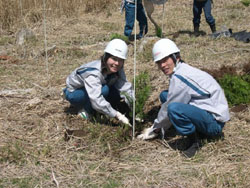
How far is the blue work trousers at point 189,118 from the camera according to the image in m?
2.88

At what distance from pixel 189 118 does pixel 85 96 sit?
123cm

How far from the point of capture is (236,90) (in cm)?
402

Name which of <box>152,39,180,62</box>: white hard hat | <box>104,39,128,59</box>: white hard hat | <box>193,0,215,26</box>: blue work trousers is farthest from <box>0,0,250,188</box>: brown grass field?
<box>152,39,180,62</box>: white hard hat

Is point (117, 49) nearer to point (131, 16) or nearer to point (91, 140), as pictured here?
point (91, 140)

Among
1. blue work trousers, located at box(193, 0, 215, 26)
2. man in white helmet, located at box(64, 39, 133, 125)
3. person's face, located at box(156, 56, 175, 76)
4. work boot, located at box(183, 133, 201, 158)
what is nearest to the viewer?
person's face, located at box(156, 56, 175, 76)

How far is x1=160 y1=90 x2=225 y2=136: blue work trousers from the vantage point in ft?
9.46

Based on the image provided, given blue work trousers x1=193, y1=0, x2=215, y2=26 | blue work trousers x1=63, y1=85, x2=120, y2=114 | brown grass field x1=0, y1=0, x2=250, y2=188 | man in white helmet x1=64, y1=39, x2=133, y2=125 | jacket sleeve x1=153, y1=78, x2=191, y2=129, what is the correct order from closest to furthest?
1. brown grass field x1=0, y1=0, x2=250, y2=188
2. jacket sleeve x1=153, y1=78, x2=191, y2=129
3. man in white helmet x1=64, y1=39, x2=133, y2=125
4. blue work trousers x1=63, y1=85, x2=120, y2=114
5. blue work trousers x1=193, y1=0, x2=215, y2=26

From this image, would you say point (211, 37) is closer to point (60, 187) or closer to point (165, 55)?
point (165, 55)

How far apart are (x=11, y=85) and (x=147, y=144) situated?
2.45 metres

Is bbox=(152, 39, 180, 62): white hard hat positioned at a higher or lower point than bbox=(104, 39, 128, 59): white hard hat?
higher

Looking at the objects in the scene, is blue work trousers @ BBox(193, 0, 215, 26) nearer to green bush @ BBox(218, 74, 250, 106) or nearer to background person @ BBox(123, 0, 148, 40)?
background person @ BBox(123, 0, 148, 40)

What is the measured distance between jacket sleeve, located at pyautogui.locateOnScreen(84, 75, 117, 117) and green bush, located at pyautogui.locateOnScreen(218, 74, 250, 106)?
4.95 feet

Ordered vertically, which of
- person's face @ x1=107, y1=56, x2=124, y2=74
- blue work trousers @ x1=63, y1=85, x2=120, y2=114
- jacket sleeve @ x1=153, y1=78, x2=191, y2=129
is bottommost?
blue work trousers @ x1=63, y1=85, x2=120, y2=114

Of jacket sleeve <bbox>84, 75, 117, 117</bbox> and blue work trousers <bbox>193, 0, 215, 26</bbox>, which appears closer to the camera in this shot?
jacket sleeve <bbox>84, 75, 117, 117</bbox>
